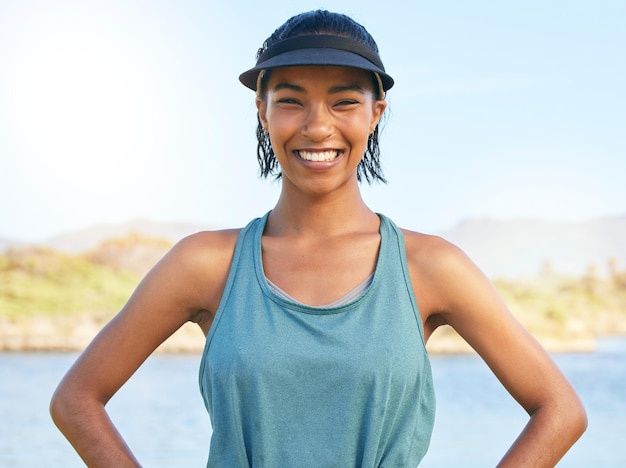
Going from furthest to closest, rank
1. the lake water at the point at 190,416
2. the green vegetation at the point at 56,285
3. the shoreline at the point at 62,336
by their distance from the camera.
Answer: the green vegetation at the point at 56,285
the shoreline at the point at 62,336
the lake water at the point at 190,416

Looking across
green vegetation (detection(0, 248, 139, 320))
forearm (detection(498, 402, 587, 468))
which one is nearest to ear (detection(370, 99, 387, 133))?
forearm (detection(498, 402, 587, 468))

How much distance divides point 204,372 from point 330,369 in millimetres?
270

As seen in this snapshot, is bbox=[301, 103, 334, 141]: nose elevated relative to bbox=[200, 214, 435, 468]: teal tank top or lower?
elevated

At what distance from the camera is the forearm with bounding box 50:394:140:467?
2.09m

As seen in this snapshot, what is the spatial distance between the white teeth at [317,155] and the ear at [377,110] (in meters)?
0.17

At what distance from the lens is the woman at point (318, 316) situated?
1928 mm

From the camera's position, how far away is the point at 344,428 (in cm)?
193

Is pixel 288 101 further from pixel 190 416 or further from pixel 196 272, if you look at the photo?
pixel 190 416

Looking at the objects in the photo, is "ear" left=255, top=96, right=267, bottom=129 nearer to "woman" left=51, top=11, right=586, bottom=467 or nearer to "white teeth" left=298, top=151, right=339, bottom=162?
"woman" left=51, top=11, right=586, bottom=467

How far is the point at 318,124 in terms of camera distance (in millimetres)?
1959

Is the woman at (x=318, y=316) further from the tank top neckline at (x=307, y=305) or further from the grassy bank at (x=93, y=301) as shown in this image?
the grassy bank at (x=93, y=301)

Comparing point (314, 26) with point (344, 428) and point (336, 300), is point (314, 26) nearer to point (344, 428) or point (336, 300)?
point (336, 300)

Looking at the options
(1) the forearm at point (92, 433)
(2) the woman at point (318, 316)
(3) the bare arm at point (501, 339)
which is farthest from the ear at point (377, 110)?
(1) the forearm at point (92, 433)

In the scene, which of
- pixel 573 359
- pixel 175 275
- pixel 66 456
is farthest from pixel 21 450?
pixel 573 359
